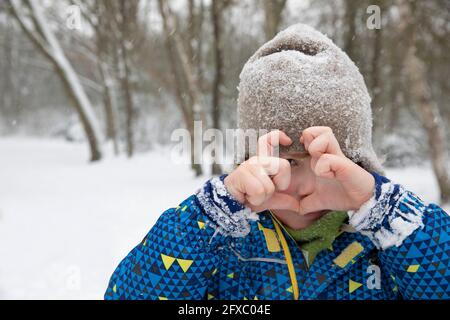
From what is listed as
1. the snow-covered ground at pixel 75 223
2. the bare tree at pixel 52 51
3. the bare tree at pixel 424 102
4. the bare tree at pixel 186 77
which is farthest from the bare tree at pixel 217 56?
the bare tree at pixel 52 51

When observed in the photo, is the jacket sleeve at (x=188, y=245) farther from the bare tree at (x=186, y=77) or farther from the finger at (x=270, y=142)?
the bare tree at (x=186, y=77)

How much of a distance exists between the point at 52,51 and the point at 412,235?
980 cm

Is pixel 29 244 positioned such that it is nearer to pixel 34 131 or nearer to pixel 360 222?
pixel 360 222

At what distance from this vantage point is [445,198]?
Answer: 5.20 metres

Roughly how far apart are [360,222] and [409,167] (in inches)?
375

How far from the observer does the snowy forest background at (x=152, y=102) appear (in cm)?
332

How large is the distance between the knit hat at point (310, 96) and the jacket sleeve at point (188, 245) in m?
0.24

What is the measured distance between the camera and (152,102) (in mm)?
16109

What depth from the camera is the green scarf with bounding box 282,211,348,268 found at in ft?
3.64

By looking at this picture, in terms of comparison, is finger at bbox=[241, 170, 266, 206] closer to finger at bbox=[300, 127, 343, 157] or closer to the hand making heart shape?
the hand making heart shape

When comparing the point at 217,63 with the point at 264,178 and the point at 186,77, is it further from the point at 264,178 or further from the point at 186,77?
the point at 264,178

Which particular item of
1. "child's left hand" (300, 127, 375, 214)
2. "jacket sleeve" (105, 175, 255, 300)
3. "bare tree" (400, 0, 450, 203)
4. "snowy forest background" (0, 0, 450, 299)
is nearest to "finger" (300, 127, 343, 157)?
"child's left hand" (300, 127, 375, 214)

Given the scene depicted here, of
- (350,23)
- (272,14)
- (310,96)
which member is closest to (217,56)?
(272,14)
